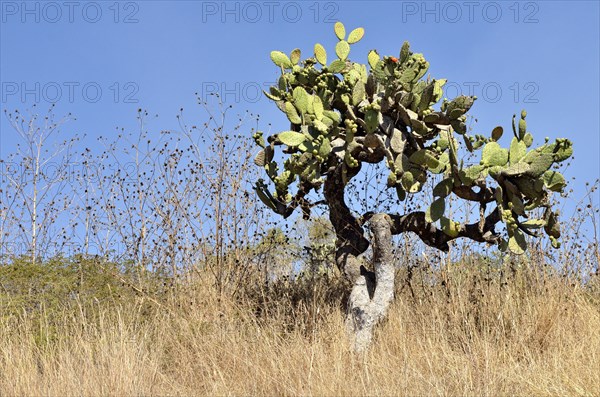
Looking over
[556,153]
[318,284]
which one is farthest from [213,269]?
[556,153]

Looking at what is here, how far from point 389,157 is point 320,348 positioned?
4.55 feet

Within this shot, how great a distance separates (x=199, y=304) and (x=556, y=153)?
3.03 m

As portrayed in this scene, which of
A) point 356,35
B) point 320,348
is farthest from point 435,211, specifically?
point 356,35

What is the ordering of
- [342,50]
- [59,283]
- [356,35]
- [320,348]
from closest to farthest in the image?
[320,348], [342,50], [356,35], [59,283]

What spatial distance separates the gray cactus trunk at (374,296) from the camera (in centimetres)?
455

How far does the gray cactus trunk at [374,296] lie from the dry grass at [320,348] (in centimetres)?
11

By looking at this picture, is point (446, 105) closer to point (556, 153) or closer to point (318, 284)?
point (556, 153)

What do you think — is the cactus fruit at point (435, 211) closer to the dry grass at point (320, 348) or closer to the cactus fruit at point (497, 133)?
the dry grass at point (320, 348)

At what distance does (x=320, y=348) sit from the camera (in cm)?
417

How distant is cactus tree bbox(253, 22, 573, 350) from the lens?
15.0 ft

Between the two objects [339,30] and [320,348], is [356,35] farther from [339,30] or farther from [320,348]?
[320,348]

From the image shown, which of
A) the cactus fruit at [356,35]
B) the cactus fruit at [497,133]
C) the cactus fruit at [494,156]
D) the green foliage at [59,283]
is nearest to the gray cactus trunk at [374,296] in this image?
the cactus fruit at [494,156]

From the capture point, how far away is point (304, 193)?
17.2 feet

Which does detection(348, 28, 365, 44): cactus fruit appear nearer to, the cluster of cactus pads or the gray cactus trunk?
the cluster of cactus pads
